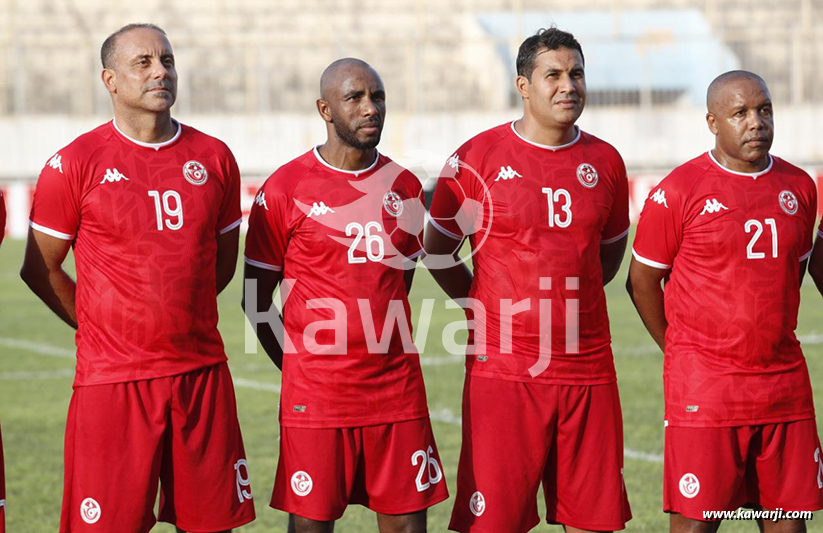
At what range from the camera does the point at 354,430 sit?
4.88 meters

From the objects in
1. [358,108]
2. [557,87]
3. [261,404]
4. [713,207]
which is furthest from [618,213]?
[261,404]

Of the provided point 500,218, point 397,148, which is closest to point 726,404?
point 500,218

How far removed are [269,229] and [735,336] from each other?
1869 mm

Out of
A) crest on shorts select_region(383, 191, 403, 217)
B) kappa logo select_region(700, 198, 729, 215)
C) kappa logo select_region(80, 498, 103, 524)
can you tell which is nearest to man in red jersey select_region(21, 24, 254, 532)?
kappa logo select_region(80, 498, 103, 524)

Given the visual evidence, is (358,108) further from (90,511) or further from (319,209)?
(90,511)

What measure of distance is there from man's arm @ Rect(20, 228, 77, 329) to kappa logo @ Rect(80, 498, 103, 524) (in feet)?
2.31

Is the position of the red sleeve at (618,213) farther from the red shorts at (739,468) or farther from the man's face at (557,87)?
the red shorts at (739,468)

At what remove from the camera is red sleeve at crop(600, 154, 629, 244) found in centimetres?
518

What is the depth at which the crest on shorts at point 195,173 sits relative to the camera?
4.84 meters

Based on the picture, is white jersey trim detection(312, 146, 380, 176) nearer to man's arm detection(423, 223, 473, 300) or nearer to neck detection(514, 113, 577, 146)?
man's arm detection(423, 223, 473, 300)

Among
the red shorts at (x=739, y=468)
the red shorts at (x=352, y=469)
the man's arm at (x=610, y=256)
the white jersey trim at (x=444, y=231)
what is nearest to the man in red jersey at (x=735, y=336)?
the red shorts at (x=739, y=468)

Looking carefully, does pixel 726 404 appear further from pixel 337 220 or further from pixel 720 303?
pixel 337 220

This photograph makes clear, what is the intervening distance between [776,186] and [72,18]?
2673 cm

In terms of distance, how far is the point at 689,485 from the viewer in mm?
4820
